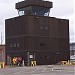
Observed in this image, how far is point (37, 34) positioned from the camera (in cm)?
6000

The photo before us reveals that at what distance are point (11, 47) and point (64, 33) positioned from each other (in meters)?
12.1

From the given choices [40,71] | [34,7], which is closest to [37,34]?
A: [34,7]

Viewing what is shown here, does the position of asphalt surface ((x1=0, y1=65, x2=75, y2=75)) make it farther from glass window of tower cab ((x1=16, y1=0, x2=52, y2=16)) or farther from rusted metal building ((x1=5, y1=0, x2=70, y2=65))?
glass window of tower cab ((x1=16, y1=0, x2=52, y2=16))

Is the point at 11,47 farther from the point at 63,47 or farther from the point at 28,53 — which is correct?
the point at 63,47

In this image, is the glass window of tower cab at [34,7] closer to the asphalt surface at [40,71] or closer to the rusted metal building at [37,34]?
the rusted metal building at [37,34]

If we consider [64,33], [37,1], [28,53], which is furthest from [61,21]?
[28,53]

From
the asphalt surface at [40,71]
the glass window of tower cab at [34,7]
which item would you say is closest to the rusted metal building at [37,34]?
the glass window of tower cab at [34,7]

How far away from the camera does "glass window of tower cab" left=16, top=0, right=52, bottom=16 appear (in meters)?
62.2

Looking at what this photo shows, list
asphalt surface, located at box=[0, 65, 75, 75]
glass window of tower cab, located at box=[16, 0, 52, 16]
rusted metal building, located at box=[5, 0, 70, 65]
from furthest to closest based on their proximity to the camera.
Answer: glass window of tower cab, located at box=[16, 0, 52, 16]
rusted metal building, located at box=[5, 0, 70, 65]
asphalt surface, located at box=[0, 65, 75, 75]

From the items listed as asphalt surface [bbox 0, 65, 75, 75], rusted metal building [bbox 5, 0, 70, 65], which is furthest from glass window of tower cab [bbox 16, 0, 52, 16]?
asphalt surface [bbox 0, 65, 75, 75]

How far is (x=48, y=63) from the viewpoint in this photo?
200 feet

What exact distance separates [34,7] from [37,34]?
6.42 meters

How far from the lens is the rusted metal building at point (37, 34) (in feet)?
194

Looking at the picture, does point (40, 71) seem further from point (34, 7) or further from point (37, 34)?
point (34, 7)
